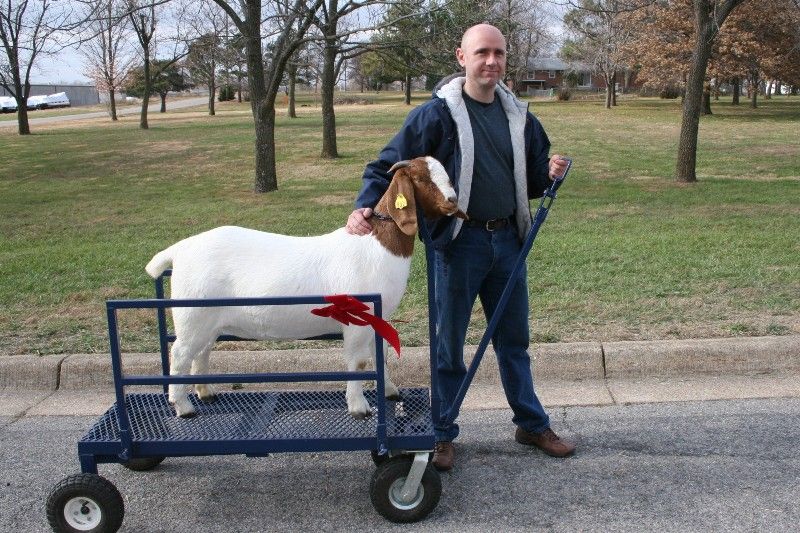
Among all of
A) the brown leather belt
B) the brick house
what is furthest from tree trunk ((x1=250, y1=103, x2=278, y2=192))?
the brick house

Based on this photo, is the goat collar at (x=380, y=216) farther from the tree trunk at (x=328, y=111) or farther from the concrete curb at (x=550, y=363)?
the tree trunk at (x=328, y=111)

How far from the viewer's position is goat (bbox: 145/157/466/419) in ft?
11.7

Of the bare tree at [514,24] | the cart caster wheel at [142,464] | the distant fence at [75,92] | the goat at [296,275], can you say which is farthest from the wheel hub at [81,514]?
the distant fence at [75,92]

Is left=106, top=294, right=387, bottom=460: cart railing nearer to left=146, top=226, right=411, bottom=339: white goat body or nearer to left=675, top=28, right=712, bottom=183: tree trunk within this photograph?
left=146, top=226, right=411, bottom=339: white goat body

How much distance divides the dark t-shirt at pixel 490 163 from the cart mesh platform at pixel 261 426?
1034 mm

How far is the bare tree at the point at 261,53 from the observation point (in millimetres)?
13203

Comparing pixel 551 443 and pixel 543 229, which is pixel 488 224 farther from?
pixel 543 229

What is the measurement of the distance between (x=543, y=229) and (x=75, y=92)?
78447mm

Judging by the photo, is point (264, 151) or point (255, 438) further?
point (264, 151)

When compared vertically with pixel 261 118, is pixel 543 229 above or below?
below

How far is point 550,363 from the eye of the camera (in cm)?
512

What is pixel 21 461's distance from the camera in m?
4.16

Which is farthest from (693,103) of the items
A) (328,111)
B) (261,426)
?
(261,426)

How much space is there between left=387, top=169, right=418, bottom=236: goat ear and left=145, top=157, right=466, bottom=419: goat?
0.03 metres
